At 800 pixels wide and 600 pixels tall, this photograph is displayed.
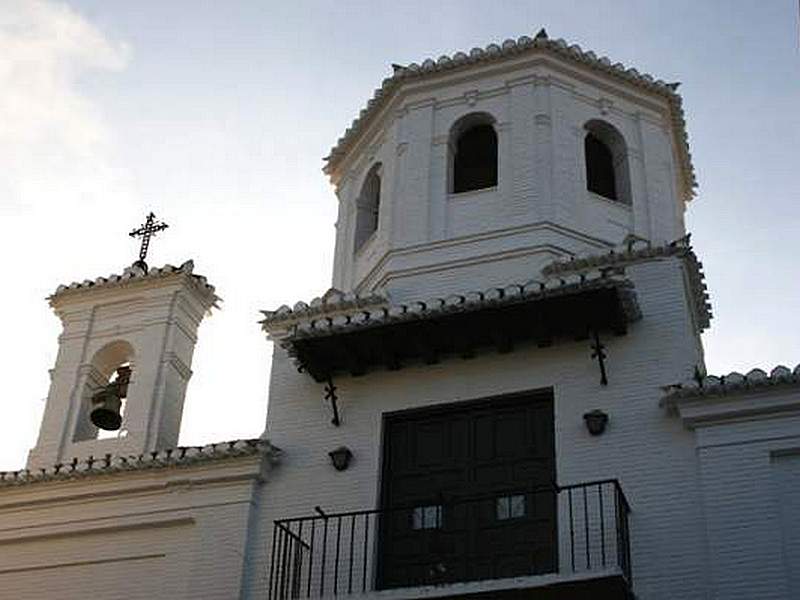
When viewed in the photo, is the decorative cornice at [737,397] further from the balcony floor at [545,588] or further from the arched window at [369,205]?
the arched window at [369,205]

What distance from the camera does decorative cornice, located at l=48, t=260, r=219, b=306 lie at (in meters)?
18.6

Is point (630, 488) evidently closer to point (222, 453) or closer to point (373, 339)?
point (373, 339)

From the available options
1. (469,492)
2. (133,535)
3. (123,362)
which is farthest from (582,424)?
Result: (123,362)

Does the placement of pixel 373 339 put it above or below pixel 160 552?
above

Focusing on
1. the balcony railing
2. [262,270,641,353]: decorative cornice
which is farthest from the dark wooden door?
[262,270,641,353]: decorative cornice

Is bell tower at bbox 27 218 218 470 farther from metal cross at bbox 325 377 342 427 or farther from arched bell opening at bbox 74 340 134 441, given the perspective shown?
metal cross at bbox 325 377 342 427

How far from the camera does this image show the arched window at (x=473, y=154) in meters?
18.2

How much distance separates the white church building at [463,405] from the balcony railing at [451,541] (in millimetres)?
26

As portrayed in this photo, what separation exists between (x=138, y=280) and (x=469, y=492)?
6.30 metres

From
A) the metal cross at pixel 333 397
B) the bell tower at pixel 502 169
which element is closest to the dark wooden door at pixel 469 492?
the metal cross at pixel 333 397

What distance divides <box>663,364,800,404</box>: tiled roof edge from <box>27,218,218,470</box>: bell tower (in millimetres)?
6724

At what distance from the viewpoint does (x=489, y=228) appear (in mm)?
17297

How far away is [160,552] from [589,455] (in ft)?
16.2

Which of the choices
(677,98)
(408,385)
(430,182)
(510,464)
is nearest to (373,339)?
(408,385)
